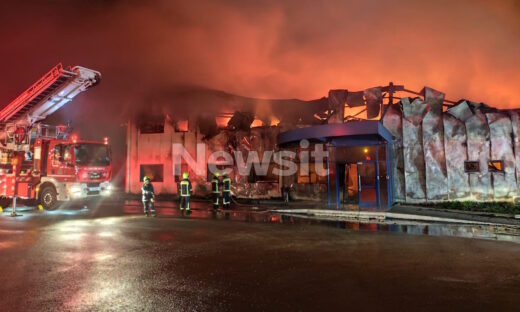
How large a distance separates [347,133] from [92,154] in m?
10.1

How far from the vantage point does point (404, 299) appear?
4.22 meters

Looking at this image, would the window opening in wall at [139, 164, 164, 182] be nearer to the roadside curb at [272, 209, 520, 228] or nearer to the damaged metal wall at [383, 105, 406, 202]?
the roadside curb at [272, 209, 520, 228]

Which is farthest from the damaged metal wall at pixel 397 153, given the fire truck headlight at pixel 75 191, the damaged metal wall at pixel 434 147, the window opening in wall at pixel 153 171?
the window opening in wall at pixel 153 171

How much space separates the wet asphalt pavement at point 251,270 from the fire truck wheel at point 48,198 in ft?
14.4

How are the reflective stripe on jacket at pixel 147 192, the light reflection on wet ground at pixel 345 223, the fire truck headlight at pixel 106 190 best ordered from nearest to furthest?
1. the light reflection on wet ground at pixel 345 223
2. the reflective stripe on jacket at pixel 147 192
3. the fire truck headlight at pixel 106 190

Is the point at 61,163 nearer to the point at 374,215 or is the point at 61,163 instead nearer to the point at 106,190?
the point at 106,190

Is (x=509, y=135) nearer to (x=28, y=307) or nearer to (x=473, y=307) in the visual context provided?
(x=473, y=307)

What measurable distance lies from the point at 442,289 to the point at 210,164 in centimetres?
1734

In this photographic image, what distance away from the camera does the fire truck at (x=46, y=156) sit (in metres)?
13.6

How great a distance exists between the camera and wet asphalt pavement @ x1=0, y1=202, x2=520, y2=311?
4.17 metres

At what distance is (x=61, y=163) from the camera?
45.0ft

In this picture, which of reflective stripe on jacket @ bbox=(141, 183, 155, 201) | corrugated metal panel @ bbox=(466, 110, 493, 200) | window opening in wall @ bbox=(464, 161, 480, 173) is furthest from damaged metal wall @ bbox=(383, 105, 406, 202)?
reflective stripe on jacket @ bbox=(141, 183, 155, 201)

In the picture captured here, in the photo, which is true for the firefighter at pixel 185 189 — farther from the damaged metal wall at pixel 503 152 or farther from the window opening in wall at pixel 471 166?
the damaged metal wall at pixel 503 152

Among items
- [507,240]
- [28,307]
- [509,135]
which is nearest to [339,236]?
[507,240]
